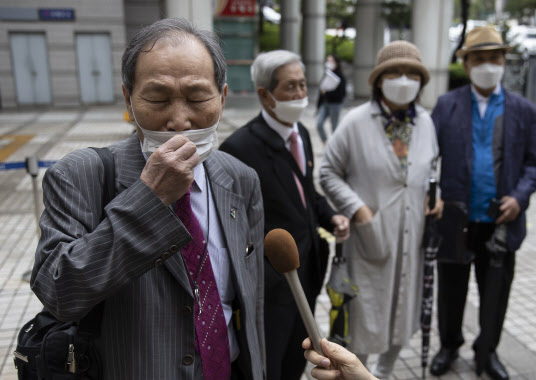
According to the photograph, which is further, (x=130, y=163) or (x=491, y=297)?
(x=491, y=297)

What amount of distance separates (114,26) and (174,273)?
19.5 meters

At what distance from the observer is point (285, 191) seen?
2582 millimetres

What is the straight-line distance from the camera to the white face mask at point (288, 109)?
2717 mm

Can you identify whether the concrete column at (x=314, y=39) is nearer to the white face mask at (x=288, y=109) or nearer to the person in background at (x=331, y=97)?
the person in background at (x=331, y=97)

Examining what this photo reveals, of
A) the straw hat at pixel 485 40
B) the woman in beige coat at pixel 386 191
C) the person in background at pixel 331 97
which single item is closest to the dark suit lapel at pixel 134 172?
the woman in beige coat at pixel 386 191

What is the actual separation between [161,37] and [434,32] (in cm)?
1638

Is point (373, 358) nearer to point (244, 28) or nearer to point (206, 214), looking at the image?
point (206, 214)

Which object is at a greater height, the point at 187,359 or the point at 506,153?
the point at 506,153

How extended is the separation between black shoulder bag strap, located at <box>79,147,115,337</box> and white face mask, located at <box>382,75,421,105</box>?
191 cm

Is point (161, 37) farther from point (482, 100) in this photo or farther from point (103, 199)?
point (482, 100)

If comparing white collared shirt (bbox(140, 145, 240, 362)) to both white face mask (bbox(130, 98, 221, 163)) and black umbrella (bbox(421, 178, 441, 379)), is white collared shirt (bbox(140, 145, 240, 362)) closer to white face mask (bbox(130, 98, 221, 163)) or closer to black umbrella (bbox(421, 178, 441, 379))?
white face mask (bbox(130, 98, 221, 163))

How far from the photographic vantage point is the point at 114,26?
19.0 meters

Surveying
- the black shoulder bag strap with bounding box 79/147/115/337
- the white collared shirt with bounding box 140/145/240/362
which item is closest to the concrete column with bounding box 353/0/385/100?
the white collared shirt with bounding box 140/145/240/362

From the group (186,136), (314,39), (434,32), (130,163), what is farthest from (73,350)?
(314,39)
